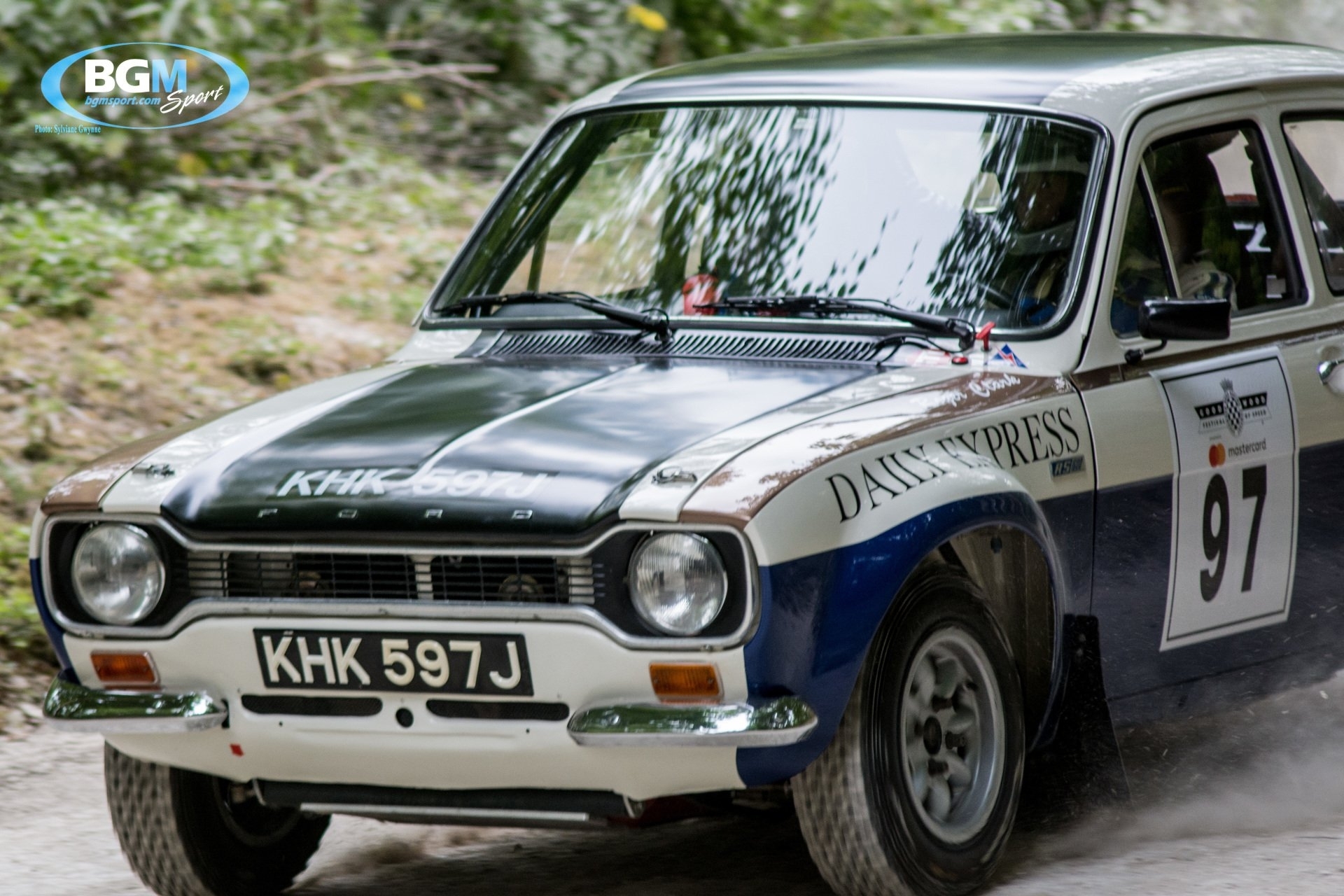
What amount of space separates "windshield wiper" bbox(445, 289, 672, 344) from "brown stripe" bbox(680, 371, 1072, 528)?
783mm

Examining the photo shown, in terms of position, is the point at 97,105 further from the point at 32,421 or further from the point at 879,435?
the point at 879,435

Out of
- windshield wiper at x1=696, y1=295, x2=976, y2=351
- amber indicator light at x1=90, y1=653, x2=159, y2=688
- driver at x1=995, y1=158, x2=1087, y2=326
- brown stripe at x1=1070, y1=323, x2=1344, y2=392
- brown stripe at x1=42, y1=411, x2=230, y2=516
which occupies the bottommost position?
amber indicator light at x1=90, y1=653, x2=159, y2=688

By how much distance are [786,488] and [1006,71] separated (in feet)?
6.13

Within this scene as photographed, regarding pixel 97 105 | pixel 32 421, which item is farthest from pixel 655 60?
pixel 32 421

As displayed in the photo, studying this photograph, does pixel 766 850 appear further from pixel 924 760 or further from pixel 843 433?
pixel 843 433

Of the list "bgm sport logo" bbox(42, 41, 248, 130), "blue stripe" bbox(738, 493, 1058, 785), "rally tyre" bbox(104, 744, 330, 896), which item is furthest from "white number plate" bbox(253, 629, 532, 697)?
"bgm sport logo" bbox(42, 41, 248, 130)

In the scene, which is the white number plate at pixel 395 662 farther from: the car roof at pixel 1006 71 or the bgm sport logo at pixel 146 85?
the bgm sport logo at pixel 146 85

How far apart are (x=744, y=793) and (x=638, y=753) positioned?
1.49 feet

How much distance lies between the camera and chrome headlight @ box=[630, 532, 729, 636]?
3.62 meters

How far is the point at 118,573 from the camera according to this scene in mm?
4062

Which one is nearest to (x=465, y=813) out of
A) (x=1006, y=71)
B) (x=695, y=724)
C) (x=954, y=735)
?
(x=695, y=724)

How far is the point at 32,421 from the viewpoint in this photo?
325 inches

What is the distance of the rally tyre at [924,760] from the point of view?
388 centimetres

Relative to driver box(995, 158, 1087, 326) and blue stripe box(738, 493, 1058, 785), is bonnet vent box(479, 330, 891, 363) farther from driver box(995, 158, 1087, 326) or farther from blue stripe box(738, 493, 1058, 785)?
blue stripe box(738, 493, 1058, 785)
